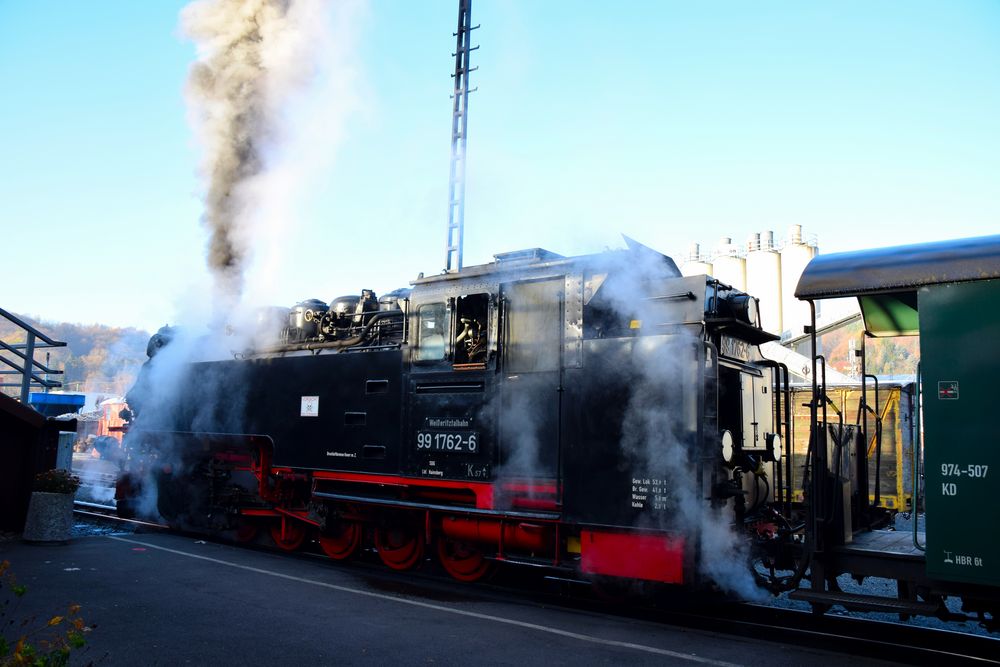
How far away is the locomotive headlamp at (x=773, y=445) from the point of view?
8047mm

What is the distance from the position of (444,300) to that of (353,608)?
3.53 meters

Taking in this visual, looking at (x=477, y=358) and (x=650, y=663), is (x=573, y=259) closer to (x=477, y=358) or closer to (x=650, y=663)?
(x=477, y=358)

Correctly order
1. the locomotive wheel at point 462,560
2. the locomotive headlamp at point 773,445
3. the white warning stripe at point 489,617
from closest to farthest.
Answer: the white warning stripe at point 489,617, the locomotive headlamp at point 773,445, the locomotive wheel at point 462,560

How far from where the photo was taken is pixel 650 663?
566 cm

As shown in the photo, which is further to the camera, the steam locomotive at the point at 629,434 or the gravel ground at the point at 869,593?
the gravel ground at the point at 869,593

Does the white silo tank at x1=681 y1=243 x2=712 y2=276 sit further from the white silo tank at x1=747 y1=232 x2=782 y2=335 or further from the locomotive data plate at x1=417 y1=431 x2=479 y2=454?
the locomotive data plate at x1=417 y1=431 x2=479 y2=454

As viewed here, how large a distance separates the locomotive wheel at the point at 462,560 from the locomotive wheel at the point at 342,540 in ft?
4.79

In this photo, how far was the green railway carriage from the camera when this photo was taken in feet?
17.0

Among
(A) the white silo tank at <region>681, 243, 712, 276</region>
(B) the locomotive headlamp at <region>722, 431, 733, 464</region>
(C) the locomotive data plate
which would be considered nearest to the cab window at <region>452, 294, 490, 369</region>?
(C) the locomotive data plate

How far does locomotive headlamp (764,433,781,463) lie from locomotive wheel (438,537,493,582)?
3.44 meters

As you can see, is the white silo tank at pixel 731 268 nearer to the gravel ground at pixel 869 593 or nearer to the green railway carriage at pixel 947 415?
the gravel ground at pixel 869 593

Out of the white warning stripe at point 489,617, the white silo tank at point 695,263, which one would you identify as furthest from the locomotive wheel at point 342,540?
the white silo tank at point 695,263

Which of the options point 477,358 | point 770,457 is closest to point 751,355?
point 770,457

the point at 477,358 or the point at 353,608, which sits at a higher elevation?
the point at 477,358
